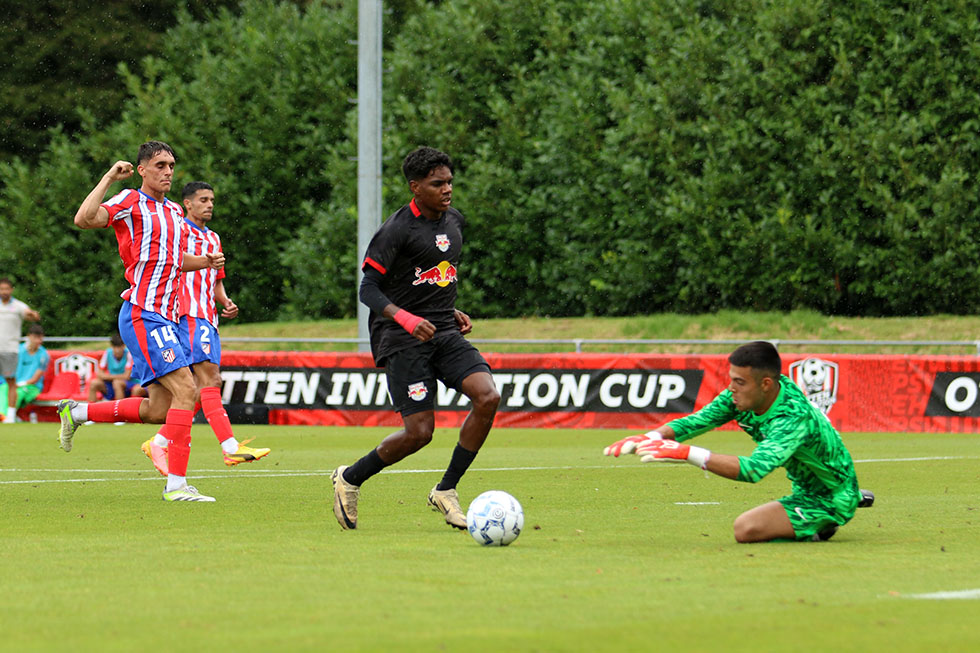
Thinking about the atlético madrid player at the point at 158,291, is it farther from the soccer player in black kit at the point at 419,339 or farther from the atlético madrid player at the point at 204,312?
the atlético madrid player at the point at 204,312

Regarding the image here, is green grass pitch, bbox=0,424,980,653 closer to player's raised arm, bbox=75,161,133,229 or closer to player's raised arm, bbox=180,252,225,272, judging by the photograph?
player's raised arm, bbox=180,252,225,272

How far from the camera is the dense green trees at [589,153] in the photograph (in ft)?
96.9

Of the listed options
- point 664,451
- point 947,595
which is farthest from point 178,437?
point 947,595

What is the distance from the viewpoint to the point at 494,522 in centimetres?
722

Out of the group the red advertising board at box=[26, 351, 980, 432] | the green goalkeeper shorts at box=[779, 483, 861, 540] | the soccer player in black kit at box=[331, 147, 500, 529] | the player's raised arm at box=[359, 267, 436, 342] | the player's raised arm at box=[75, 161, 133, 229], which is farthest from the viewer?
the red advertising board at box=[26, 351, 980, 432]

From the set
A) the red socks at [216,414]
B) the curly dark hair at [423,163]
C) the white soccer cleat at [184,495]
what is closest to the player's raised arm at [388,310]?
the curly dark hair at [423,163]

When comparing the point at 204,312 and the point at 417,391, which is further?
the point at 204,312

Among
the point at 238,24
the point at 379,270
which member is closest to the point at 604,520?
the point at 379,270

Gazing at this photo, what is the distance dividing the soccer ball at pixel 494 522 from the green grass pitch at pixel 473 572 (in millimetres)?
94

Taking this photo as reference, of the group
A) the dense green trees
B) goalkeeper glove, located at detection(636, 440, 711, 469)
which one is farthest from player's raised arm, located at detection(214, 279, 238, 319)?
the dense green trees

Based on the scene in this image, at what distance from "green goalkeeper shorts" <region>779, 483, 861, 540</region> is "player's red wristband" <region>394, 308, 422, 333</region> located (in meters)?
2.17

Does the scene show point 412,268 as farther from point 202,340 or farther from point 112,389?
point 112,389

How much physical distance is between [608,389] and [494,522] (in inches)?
532

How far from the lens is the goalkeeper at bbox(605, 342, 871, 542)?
721cm
